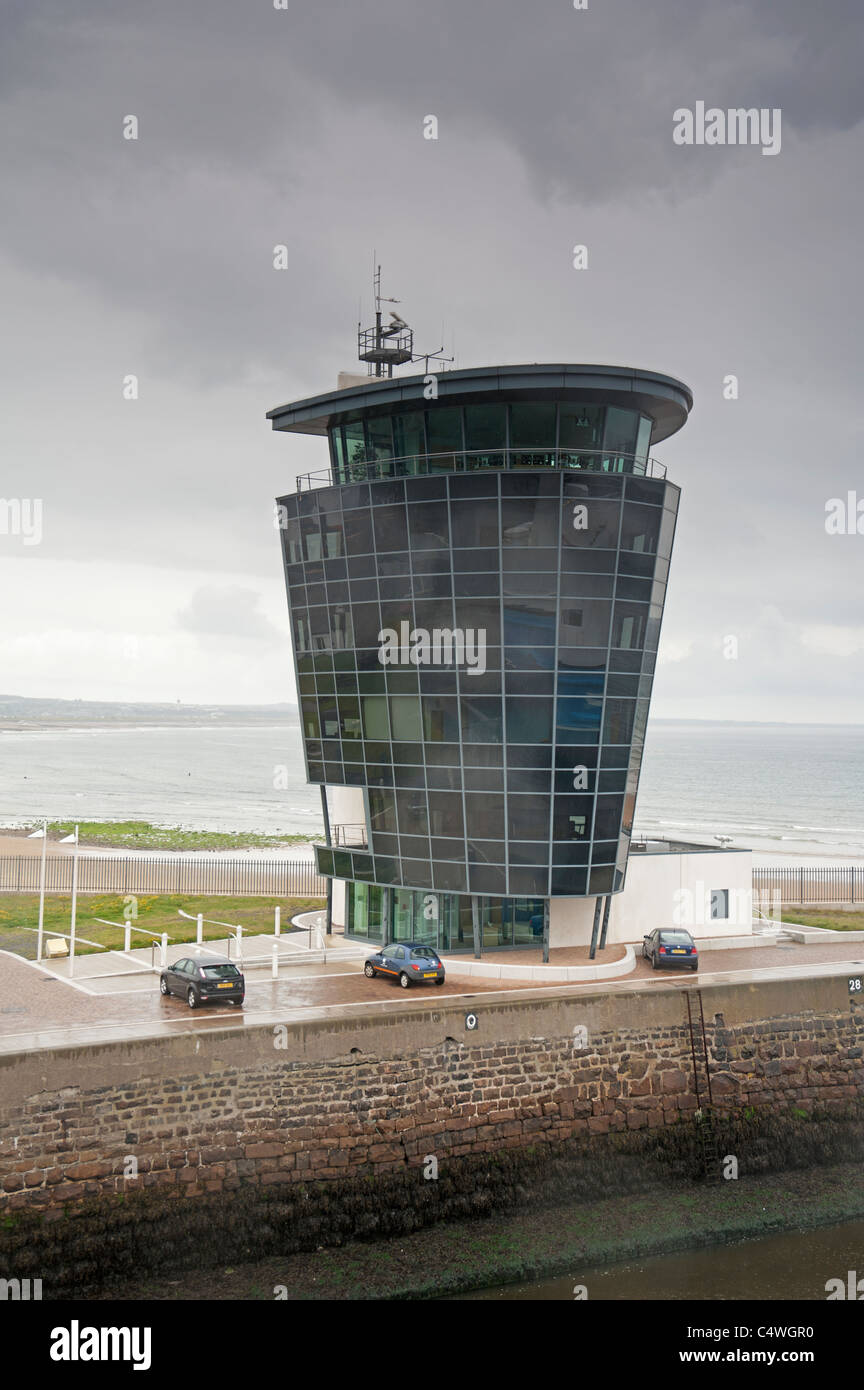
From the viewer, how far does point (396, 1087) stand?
2695 cm

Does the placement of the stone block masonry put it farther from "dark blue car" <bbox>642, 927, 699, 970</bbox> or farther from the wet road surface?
"dark blue car" <bbox>642, 927, 699, 970</bbox>

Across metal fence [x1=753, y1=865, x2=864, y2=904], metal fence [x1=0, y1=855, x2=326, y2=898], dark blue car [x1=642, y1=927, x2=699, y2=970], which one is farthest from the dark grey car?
metal fence [x1=753, y1=865, x2=864, y2=904]

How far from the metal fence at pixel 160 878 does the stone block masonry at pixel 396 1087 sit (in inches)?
1057

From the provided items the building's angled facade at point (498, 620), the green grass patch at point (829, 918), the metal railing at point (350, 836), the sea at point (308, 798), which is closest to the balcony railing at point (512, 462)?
the building's angled facade at point (498, 620)

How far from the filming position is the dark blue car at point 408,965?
31.5m

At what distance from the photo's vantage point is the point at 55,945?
33.8 m

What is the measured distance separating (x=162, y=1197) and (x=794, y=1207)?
15581 millimetres

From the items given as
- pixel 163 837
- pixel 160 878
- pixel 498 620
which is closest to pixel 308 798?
pixel 163 837

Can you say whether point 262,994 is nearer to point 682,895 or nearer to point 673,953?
point 673,953

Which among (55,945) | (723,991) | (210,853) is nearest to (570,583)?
(723,991)

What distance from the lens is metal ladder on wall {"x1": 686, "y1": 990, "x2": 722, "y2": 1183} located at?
29.1 meters

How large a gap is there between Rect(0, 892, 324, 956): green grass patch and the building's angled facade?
34.9 ft

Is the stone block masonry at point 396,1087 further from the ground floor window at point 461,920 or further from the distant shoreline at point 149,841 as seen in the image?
the distant shoreline at point 149,841
